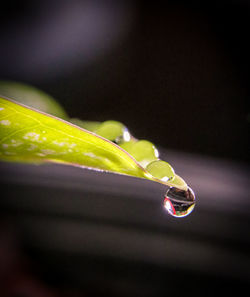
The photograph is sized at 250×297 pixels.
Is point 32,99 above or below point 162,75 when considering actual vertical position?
below

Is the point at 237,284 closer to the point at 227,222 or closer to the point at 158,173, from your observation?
the point at 227,222

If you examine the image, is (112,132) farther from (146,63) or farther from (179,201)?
(146,63)

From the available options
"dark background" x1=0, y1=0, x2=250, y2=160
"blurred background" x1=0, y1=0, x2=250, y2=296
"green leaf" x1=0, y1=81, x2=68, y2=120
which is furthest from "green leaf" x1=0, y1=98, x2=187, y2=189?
"dark background" x1=0, y1=0, x2=250, y2=160

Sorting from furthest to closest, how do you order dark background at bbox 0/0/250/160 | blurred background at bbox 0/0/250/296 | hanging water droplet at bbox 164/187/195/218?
dark background at bbox 0/0/250/160, blurred background at bbox 0/0/250/296, hanging water droplet at bbox 164/187/195/218

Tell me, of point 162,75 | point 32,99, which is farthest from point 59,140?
point 162,75

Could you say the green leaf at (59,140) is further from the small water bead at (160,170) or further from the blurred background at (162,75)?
the blurred background at (162,75)

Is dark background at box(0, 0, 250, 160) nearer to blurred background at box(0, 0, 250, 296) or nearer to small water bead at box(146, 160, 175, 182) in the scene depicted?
blurred background at box(0, 0, 250, 296)
